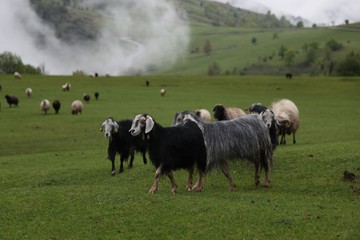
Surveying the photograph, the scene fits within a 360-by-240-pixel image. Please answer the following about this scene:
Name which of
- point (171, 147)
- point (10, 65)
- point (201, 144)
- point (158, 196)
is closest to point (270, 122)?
point (201, 144)

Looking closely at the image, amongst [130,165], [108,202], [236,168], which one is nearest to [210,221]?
[108,202]

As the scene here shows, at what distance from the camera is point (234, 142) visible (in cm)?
1689

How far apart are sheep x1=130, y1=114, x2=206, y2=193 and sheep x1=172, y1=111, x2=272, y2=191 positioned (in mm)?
339

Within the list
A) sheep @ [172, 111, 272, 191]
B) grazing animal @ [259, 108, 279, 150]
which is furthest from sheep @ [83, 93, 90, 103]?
sheep @ [172, 111, 272, 191]

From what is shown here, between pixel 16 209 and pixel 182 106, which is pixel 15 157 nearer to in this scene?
pixel 16 209

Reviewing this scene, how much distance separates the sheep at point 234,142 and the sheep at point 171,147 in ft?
1.11

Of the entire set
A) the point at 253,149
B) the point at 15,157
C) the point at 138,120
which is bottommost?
the point at 15,157

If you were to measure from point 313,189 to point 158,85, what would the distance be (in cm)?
6679

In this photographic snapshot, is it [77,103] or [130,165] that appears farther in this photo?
[77,103]

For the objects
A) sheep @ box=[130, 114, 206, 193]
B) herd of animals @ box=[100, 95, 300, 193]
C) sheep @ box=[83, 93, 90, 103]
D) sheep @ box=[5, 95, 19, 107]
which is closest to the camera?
sheep @ box=[130, 114, 206, 193]

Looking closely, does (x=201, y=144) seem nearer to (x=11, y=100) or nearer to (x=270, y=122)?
(x=270, y=122)

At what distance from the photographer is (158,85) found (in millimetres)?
82375

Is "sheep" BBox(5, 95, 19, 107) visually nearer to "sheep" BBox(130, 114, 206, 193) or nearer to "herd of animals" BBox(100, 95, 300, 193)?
"herd of animals" BBox(100, 95, 300, 193)

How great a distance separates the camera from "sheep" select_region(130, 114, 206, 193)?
15.9m
